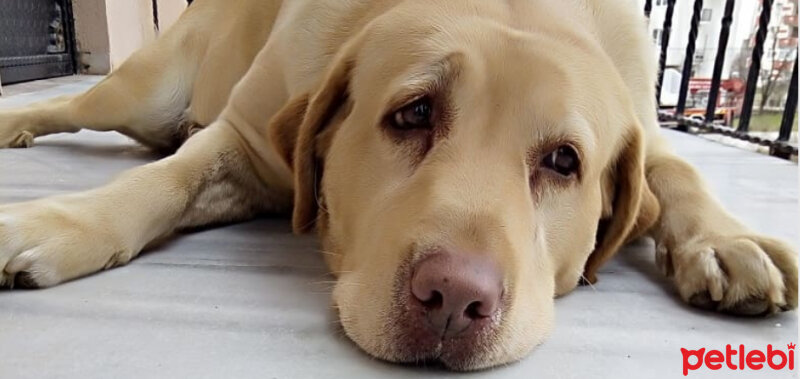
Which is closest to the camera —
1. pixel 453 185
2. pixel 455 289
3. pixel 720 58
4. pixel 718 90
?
pixel 455 289

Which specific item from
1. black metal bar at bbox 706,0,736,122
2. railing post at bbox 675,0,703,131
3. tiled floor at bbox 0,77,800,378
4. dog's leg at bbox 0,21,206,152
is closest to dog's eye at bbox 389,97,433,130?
tiled floor at bbox 0,77,800,378

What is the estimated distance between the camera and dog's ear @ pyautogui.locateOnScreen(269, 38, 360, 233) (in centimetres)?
133

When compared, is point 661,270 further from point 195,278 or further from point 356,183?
point 195,278

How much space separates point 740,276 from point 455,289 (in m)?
0.61

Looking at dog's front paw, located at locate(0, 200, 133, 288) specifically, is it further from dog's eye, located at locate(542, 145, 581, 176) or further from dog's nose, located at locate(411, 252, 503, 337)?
dog's eye, located at locate(542, 145, 581, 176)

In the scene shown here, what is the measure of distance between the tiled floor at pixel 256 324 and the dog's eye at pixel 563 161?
240mm

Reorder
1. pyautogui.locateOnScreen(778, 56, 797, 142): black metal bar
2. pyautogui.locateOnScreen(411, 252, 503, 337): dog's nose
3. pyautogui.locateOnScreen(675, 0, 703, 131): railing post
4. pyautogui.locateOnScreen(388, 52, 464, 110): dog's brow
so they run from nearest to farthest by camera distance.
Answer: pyautogui.locateOnScreen(411, 252, 503, 337): dog's nose
pyautogui.locateOnScreen(388, 52, 464, 110): dog's brow
pyautogui.locateOnScreen(778, 56, 797, 142): black metal bar
pyautogui.locateOnScreen(675, 0, 703, 131): railing post

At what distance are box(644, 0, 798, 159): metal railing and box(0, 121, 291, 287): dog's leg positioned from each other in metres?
1.55

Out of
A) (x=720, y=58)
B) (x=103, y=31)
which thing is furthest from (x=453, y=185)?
(x=103, y=31)

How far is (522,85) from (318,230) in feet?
1.72

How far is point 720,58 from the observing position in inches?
139

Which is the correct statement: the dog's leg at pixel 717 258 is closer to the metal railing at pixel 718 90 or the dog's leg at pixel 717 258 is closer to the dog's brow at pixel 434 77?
the dog's brow at pixel 434 77

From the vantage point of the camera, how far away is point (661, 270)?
1462mm

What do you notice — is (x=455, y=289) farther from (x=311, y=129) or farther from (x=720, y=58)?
(x=720, y=58)
